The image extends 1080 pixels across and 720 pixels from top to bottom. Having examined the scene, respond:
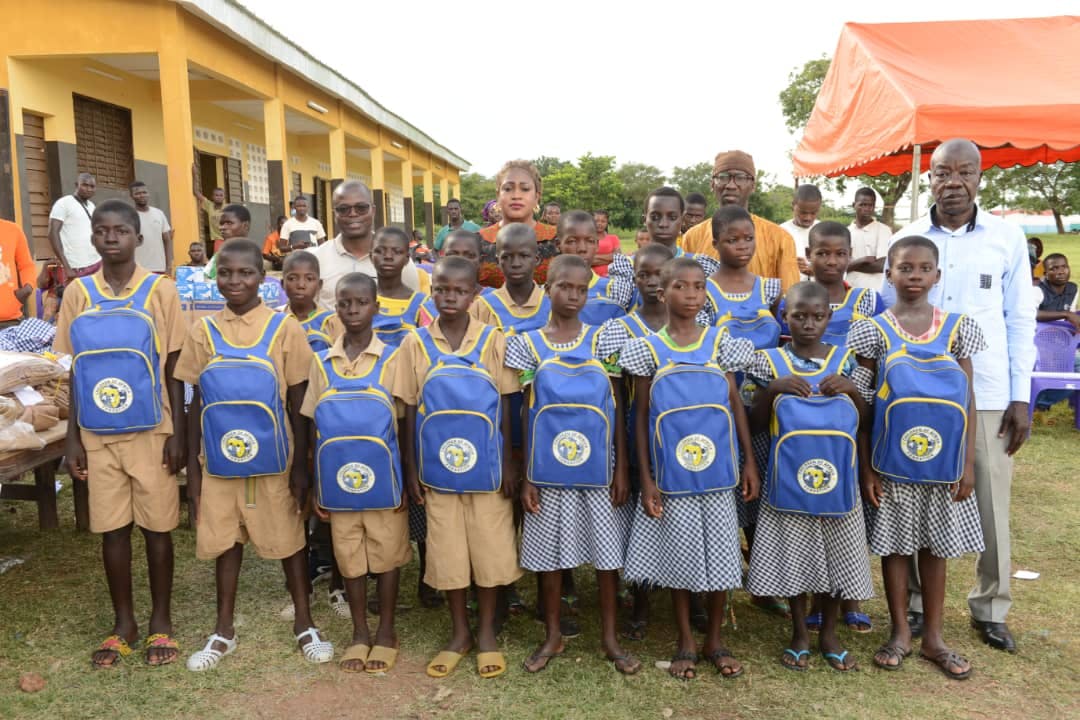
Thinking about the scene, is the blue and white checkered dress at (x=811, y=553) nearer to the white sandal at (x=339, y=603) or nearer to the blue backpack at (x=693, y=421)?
the blue backpack at (x=693, y=421)

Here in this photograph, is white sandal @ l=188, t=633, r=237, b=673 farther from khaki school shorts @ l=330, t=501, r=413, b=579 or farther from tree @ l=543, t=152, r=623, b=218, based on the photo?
tree @ l=543, t=152, r=623, b=218

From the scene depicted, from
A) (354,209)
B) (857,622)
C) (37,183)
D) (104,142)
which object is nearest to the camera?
(857,622)

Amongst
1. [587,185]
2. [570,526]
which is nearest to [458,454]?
[570,526]

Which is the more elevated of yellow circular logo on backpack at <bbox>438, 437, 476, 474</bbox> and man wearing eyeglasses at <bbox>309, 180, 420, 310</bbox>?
man wearing eyeglasses at <bbox>309, 180, 420, 310</bbox>

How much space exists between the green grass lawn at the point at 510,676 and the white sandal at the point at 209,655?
0.04m

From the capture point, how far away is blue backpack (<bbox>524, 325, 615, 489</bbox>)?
2.77 metres

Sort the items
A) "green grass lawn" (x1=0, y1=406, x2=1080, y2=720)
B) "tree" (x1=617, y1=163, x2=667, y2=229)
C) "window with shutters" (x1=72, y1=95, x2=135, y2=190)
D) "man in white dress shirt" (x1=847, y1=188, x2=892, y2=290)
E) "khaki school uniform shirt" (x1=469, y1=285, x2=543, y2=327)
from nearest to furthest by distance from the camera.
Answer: "green grass lawn" (x1=0, y1=406, x2=1080, y2=720) → "khaki school uniform shirt" (x1=469, y1=285, x2=543, y2=327) → "man in white dress shirt" (x1=847, y1=188, x2=892, y2=290) → "window with shutters" (x1=72, y1=95, x2=135, y2=190) → "tree" (x1=617, y1=163, x2=667, y2=229)

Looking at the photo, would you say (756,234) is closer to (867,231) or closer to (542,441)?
(542,441)

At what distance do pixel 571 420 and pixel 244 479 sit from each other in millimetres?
1244

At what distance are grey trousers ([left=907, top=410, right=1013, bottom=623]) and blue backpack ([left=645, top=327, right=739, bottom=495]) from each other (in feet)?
3.43

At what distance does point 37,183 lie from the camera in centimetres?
906

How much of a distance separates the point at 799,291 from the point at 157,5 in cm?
808

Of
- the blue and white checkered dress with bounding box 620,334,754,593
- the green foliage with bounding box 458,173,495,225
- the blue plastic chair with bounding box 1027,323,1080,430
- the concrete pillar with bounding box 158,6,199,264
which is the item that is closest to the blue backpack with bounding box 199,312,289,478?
the blue and white checkered dress with bounding box 620,334,754,593

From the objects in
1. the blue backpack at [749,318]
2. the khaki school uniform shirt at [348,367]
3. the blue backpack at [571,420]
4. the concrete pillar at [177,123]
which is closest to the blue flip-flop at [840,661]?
the blue backpack at [571,420]
